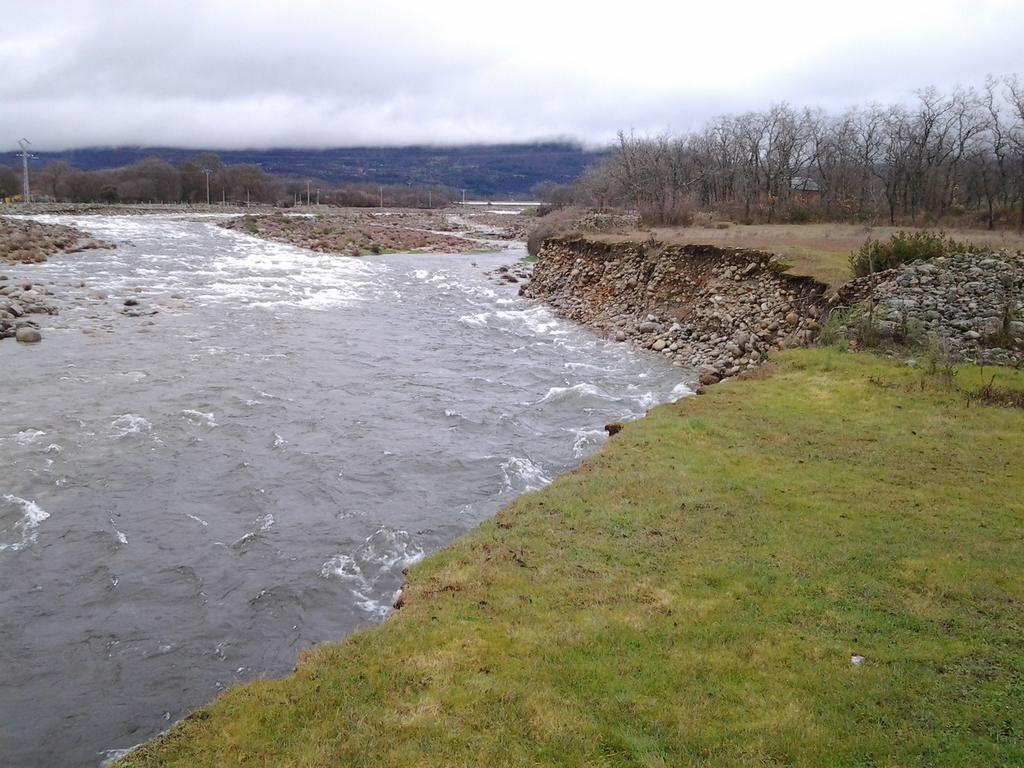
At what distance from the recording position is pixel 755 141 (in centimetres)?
6284

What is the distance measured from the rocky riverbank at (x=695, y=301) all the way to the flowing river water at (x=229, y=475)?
1.80m

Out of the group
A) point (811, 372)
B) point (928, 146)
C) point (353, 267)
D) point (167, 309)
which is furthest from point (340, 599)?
point (928, 146)

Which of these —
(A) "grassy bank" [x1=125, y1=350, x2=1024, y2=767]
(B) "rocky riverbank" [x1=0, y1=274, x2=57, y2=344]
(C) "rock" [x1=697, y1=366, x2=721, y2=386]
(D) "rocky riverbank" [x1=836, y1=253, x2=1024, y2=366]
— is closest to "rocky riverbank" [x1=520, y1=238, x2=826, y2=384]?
(C) "rock" [x1=697, y1=366, x2=721, y2=386]

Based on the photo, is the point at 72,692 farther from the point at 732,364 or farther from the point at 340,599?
the point at 732,364

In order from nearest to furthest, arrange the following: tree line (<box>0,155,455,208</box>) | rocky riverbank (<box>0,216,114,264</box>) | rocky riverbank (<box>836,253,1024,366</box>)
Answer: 1. rocky riverbank (<box>836,253,1024,366</box>)
2. rocky riverbank (<box>0,216,114,264</box>)
3. tree line (<box>0,155,455,208</box>)

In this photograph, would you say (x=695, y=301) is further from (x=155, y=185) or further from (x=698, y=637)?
(x=155, y=185)

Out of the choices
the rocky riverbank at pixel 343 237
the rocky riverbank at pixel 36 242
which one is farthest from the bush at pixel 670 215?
the rocky riverbank at pixel 36 242

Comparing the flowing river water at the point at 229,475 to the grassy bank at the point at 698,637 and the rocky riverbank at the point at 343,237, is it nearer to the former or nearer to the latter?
the grassy bank at the point at 698,637

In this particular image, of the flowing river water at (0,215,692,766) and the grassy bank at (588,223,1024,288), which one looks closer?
the flowing river water at (0,215,692,766)

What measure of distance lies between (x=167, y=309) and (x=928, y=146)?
152 feet

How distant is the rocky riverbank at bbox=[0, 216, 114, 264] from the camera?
43.2m

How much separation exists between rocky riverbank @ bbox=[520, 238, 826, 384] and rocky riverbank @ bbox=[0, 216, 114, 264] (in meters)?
31.3

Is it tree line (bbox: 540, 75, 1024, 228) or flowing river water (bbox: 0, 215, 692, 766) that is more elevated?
tree line (bbox: 540, 75, 1024, 228)

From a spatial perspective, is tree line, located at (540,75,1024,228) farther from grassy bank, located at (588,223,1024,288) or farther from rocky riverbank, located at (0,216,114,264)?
rocky riverbank, located at (0,216,114,264)
